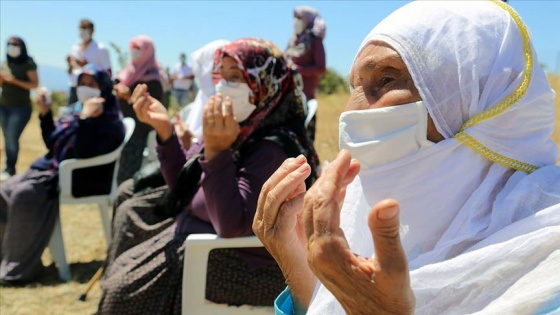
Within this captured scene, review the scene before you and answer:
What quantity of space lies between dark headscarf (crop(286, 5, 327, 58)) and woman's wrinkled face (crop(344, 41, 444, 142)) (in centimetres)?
516

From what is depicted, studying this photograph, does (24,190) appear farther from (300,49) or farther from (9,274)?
(300,49)

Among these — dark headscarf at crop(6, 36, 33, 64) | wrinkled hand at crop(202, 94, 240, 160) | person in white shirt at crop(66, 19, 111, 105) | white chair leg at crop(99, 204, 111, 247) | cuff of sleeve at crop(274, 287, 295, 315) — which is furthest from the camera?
person in white shirt at crop(66, 19, 111, 105)

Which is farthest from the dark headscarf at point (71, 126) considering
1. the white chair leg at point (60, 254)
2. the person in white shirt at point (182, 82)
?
the person in white shirt at point (182, 82)

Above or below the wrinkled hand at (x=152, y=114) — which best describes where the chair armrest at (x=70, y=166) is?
below

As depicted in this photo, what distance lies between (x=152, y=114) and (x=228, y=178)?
2.62 ft

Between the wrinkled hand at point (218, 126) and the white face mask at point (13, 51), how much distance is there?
17.8ft

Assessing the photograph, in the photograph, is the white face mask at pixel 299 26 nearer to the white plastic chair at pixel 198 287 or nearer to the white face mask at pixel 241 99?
the white face mask at pixel 241 99

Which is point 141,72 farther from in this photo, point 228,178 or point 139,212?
point 228,178

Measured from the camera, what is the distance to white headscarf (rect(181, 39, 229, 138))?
4652 mm

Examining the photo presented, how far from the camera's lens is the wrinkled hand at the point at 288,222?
1.25m

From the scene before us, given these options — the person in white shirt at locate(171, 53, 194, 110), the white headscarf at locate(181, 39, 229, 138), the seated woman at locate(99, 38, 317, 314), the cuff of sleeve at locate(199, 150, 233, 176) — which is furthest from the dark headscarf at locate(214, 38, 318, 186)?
the person in white shirt at locate(171, 53, 194, 110)

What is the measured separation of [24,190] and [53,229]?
389 mm

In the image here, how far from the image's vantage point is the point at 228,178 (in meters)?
2.34

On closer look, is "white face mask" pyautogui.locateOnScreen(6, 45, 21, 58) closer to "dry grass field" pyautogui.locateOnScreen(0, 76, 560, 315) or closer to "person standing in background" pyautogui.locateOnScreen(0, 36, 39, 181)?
"person standing in background" pyautogui.locateOnScreen(0, 36, 39, 181)
